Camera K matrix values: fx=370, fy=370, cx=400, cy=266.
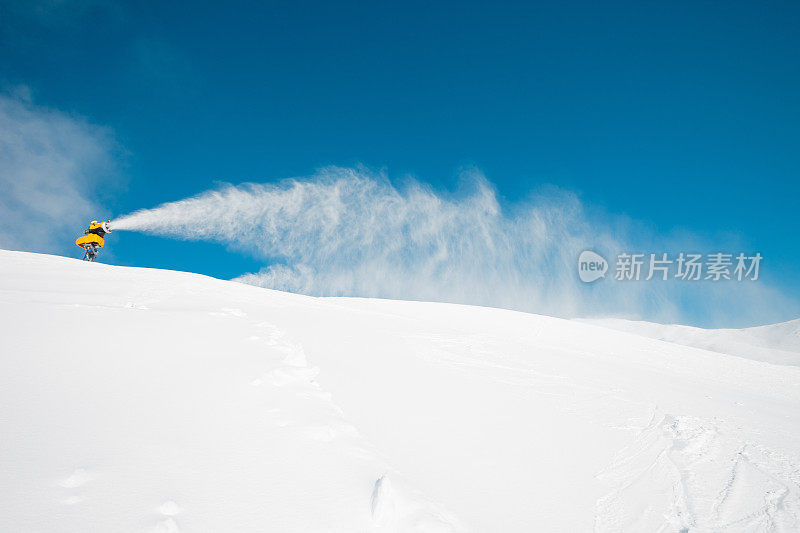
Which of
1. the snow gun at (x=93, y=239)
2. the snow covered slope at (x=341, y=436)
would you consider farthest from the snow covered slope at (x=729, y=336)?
the snow gun at (x=93, y=239)

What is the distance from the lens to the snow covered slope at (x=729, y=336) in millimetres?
47750

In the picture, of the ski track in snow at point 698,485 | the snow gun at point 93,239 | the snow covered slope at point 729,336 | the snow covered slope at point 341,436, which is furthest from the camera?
the snow covered slope at point 729,336

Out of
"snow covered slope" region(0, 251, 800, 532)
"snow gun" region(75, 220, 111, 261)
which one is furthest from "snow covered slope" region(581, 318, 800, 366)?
"snow gun" region(75, 220, 111, 261)

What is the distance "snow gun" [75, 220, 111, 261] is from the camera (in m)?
15.2

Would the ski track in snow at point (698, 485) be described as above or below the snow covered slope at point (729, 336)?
below

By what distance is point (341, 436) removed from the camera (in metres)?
3.27

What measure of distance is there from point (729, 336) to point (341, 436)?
240 feet

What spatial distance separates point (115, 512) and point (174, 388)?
1.78 meters

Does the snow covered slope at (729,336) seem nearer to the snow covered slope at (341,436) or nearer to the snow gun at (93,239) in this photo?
the snow covered slope at (341,436)

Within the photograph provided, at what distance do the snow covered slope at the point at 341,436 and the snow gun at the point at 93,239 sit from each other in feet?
32.6

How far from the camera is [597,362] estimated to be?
311 inches

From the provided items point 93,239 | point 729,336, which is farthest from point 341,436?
point 729,336

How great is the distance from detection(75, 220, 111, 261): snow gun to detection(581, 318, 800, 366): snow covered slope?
193 ft

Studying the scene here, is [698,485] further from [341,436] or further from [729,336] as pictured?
[729,336]
